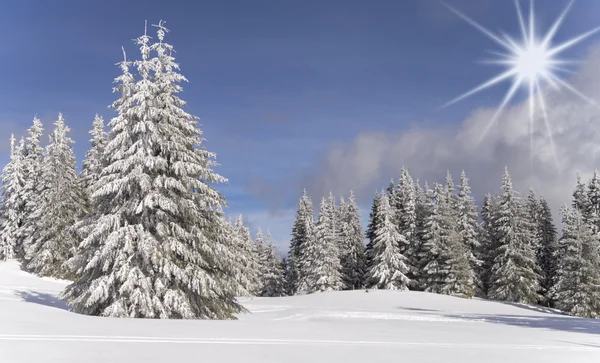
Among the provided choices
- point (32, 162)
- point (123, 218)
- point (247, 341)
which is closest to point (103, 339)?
point (247, 341)

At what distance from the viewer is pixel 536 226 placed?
180 feet

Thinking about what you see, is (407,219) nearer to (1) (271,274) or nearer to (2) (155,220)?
(1) (271,274)

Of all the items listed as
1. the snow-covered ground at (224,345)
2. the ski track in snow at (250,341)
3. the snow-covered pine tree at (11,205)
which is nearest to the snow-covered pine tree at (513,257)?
the snow-covered ground at (224,345)

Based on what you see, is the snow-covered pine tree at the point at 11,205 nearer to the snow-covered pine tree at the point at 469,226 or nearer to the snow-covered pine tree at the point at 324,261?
the snow-covered pine tree at the point at 324,261

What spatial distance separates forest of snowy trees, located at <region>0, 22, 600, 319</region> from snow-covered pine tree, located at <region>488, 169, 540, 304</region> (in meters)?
0.16

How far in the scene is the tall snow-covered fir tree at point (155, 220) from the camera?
15969 mm

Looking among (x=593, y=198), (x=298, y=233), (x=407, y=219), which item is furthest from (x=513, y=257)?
(x=298, y=233)

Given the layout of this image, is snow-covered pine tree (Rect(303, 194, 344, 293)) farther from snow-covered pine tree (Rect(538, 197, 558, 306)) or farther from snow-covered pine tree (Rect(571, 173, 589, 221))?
snow-covered pine tree (Rect(571, 173, 589, 221))

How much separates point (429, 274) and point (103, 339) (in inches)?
1846

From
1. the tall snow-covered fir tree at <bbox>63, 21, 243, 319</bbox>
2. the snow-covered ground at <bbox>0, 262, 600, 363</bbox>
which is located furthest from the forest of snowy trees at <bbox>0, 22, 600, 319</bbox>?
the snow-covered ground at <bbox>0, 262, 600, 363</bbox>

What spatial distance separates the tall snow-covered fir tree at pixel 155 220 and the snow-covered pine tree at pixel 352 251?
44.2 metres

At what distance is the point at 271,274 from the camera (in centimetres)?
6994

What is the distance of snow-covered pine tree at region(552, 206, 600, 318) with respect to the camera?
41.6 meters

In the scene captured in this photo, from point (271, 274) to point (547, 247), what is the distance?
3898 centimetres
